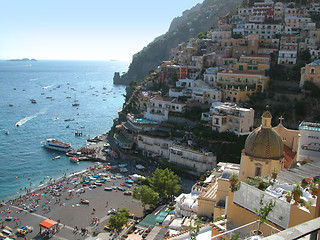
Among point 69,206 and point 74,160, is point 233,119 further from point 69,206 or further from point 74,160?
point 74,160

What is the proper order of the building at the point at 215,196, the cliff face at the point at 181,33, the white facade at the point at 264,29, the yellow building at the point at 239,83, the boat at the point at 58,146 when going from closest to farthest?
the building at the point at 215,196, the yellow building at the point at 239,83, the boat at the point at 58,146, the white facade at the point at 264,29, the cliff face at the point at 181,33

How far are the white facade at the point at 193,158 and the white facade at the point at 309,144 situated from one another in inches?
804

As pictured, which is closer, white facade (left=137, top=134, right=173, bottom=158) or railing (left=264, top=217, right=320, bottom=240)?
railing (left=264, top=217, right=320, bottom=240)

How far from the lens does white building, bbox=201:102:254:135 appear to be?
49.6 metres

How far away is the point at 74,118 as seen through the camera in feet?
311

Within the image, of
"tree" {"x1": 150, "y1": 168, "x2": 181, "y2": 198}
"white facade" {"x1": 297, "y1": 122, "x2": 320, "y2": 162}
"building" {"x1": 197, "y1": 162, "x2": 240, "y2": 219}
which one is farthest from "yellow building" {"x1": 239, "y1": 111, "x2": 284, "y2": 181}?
"tree" {"x1": 150, "y1": 168, "x2": 181, "y2": 198}

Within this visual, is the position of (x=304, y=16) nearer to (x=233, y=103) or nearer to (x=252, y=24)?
(x=252, y=24)

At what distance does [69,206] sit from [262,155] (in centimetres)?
2877

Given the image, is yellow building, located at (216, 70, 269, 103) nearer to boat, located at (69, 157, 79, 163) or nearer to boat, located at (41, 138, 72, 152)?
boat, located at (69, 157, 79, 163)

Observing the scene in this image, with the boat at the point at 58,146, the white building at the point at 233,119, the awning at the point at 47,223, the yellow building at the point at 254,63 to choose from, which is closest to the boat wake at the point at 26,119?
the boat at the point at 58,146

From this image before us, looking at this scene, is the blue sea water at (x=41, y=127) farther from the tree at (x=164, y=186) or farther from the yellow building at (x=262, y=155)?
the yellow building at (x=262, y=155)

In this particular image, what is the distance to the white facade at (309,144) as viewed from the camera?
27.1 m

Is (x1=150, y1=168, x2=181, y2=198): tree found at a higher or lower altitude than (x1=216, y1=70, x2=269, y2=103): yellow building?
lower

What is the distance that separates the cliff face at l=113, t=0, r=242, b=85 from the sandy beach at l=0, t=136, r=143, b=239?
9305 centimetres
